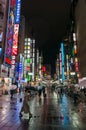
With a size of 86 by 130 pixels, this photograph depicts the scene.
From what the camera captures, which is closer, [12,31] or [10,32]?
[10,32]

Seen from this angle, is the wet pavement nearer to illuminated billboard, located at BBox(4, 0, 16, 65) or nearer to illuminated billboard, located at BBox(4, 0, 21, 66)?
illuminated billboard, located at BBox(4, 0, 16, 65)

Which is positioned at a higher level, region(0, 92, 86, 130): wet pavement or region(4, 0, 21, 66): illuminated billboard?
region(4, 0, 21, 66): illuminated billboard

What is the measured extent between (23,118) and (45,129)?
14.6 ft

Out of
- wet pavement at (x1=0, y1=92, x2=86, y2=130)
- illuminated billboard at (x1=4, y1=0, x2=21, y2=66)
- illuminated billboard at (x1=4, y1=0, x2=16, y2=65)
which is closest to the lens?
wet pavement at (x1=0, y1=92, x2=86, y2=130)

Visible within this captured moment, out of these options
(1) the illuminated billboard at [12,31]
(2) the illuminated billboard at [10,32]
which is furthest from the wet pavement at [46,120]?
(1) the illuminated billboard at [12,31]

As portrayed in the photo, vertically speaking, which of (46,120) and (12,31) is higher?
(12,31)

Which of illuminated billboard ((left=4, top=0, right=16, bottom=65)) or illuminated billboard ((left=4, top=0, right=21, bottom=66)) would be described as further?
illuminated billboard ((left=4, top=0, right=21, bottom=66))

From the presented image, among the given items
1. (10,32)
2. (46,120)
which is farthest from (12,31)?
(46,120)

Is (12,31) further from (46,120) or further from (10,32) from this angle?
(46,120)

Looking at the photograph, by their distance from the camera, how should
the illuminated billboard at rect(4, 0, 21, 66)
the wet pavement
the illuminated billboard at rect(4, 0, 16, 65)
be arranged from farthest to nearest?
the illuminated billboard at rect(4, 0, 21, 66)
the illuminated billboard at rect(4, 0, 16, 65)
the wet pavement

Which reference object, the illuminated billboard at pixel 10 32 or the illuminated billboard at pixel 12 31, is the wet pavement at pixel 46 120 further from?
the illuminated billboard at pixel 12 31

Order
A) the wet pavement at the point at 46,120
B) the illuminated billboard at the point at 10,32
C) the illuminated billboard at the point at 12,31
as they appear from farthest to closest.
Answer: the illuminated billboard at the point at 12,31 → the illuminated billboard at the point at 10,32 → the wet pavement at the point at 46,120

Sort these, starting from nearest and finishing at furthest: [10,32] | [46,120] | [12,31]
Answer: [46,120]
[10,32]
[12,31]

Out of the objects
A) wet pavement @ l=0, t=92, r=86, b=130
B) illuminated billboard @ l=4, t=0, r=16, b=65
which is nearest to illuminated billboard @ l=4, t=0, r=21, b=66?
illuminated billboard @ l=4, t=0, r=16, b=65
